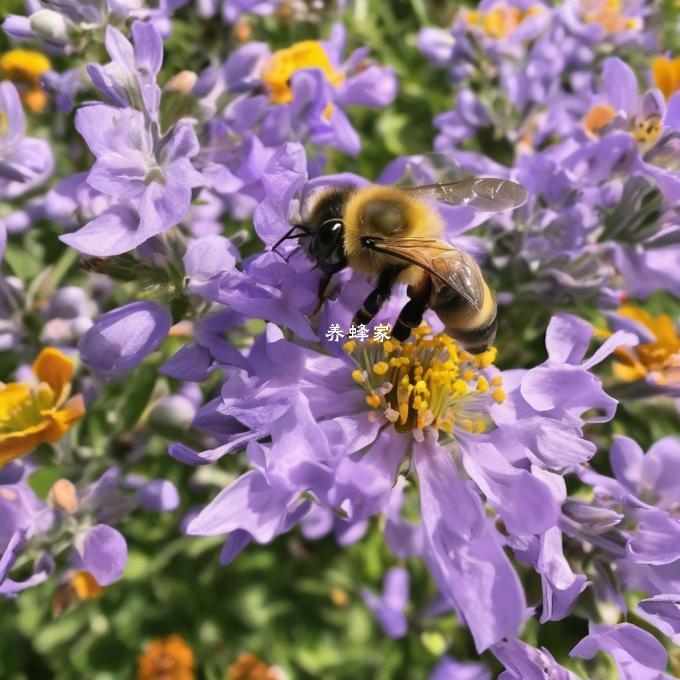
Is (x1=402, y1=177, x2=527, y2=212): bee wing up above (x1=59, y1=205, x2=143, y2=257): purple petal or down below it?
above

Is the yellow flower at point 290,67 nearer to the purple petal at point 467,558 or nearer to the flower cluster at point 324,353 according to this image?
the flower cluster at point 324,353

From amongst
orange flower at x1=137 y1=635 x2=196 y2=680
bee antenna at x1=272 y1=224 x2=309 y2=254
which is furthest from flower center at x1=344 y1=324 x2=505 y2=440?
orange flower at x1=137 y1=635 x2=196 y2=680

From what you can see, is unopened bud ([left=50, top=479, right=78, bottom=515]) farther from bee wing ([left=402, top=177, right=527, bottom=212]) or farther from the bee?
bee wing ([left=402, top=177, right=527, bottom=212])

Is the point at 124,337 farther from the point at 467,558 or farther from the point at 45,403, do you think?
the point at 467,558

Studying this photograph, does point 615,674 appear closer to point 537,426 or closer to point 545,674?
point 545,674

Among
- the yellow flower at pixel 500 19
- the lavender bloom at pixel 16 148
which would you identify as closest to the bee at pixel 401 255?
the lavender bloom at pixel 16 148

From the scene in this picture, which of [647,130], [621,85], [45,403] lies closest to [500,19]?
[621,85]

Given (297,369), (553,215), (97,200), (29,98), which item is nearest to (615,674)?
(297,369)
